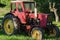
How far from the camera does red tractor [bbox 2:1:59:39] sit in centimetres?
1413

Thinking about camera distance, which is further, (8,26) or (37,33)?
(8,26)

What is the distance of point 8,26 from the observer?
49.6 feet

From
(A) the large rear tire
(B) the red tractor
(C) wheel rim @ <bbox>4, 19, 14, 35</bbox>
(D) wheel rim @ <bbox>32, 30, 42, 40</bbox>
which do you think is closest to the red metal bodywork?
(B) the red tractor

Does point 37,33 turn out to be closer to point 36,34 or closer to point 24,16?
point 36,34

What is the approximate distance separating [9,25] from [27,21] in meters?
1.08

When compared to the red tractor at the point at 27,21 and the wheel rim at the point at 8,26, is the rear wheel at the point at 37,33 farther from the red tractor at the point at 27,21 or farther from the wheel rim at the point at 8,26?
the wheel rim at the point at 8,26

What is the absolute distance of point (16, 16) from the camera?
1477 cm

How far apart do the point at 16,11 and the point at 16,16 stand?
29 centimetres

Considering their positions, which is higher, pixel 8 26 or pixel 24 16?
pixel 24 16

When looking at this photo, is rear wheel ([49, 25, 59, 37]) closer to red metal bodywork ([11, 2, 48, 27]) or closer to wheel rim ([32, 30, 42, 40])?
red metal bodywork ([11, 2, 48, 27])

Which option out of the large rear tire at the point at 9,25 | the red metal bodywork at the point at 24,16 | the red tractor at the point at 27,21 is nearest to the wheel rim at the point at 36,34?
the red tractor at the point at 27,21

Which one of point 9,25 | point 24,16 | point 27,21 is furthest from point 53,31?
point 9,25

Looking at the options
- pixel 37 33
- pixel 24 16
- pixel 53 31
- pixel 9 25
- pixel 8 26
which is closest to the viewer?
pixel 37 33

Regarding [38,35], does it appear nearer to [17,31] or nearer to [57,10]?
[17,31]
